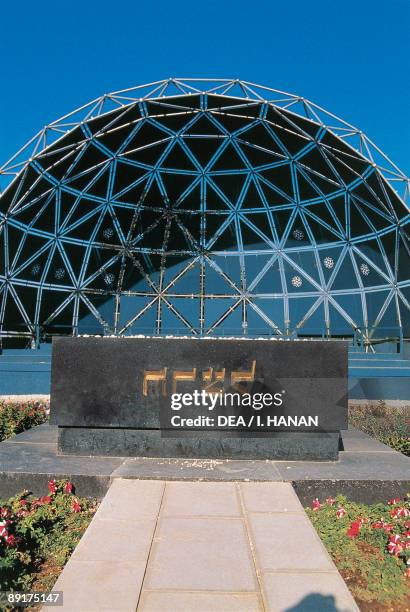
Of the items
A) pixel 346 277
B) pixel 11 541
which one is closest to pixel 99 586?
pixel 11 541

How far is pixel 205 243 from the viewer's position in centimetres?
3128

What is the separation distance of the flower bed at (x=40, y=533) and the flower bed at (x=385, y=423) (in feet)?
19.5

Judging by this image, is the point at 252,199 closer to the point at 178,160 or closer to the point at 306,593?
the point at 178,160

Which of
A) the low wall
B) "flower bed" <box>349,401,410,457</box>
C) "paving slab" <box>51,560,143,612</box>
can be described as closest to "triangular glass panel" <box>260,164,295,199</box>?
the low wall

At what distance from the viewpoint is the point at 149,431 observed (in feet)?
24.2

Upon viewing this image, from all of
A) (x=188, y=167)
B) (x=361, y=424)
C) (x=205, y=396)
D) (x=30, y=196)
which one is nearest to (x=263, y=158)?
(x=188, y=167)

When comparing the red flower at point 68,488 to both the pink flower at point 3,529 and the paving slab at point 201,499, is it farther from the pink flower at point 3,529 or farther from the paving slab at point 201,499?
the pink flower at point 3,529

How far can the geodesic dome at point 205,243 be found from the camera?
25.9 metres

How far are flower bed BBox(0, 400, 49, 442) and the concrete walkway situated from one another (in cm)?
499

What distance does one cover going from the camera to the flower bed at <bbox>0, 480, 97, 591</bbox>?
4.26 metres

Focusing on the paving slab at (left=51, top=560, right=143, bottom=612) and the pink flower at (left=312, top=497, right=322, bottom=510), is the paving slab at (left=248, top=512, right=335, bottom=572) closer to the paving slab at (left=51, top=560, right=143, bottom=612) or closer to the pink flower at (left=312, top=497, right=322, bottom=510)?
the pink flower at (left=312, top=497, right=322, bottom=510)

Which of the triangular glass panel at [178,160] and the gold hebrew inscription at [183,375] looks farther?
the triangular glass panel at [178,160]

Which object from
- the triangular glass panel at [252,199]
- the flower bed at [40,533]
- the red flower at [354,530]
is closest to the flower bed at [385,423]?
the red flower at [354,530]

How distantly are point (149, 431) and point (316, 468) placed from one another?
2287mm
